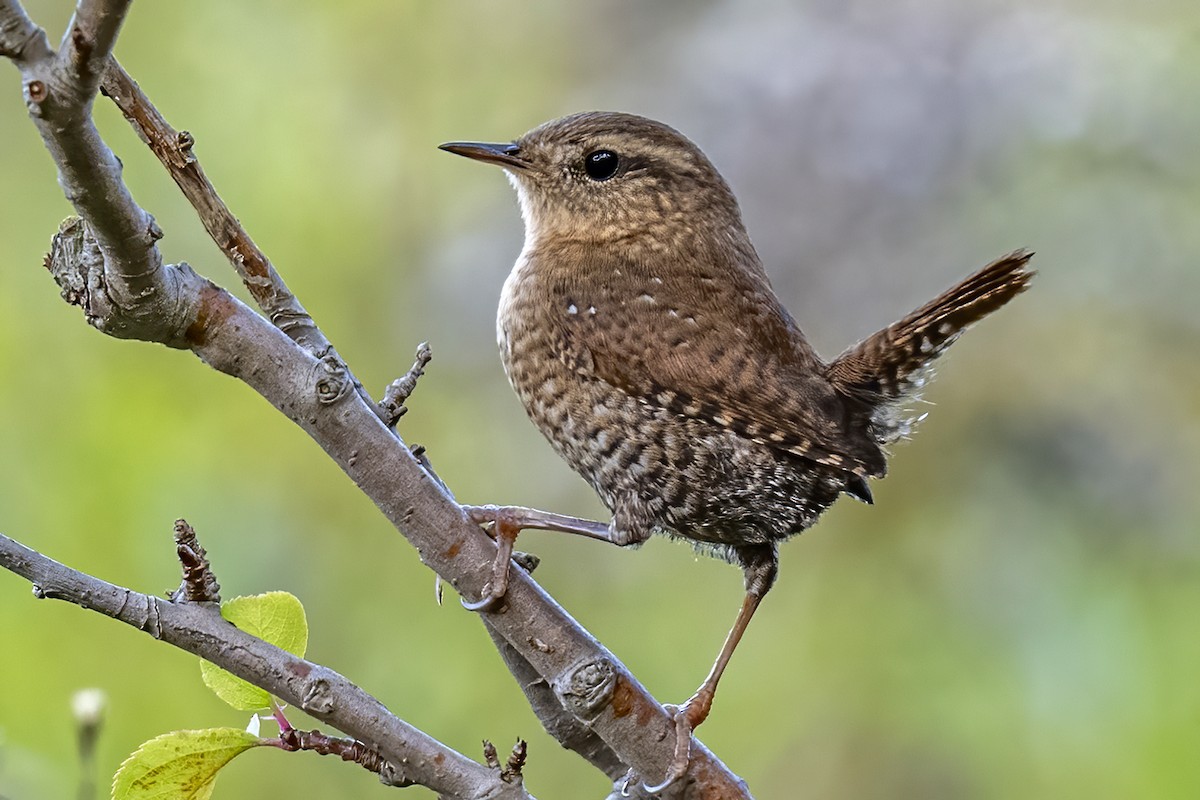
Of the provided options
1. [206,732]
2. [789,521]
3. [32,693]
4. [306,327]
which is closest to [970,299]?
[789,521]

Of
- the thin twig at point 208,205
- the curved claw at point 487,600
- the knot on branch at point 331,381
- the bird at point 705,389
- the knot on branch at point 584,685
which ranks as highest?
the bird at point 705,389

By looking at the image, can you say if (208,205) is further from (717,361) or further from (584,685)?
(717,361)

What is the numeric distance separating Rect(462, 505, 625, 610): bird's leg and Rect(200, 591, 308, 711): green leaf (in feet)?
0.83

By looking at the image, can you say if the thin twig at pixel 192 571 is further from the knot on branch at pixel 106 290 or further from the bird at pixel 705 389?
the bird at pixel 705 389

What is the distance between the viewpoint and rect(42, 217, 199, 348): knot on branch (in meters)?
1.60

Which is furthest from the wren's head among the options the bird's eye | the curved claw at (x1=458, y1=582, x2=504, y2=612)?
the curved claw at (x1=458, y1=582, x2=504, y2=612)

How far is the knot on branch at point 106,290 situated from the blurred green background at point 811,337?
81.5 inches

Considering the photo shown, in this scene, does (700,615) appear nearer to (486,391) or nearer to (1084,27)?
(486,391)

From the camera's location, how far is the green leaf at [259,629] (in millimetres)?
1806

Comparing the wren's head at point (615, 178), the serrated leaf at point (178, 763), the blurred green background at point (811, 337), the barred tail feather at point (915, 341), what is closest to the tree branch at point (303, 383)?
the serrated leaf at point (178, 763)

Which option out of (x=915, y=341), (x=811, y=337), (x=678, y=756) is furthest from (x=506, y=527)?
(x=811, y=337)

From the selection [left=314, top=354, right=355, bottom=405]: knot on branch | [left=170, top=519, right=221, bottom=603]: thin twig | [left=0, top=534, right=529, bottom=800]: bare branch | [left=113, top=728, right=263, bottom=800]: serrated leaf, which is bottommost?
[left=113, top=728, right=263, bottom=800]: serrated leaf

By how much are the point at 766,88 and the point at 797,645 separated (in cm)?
197

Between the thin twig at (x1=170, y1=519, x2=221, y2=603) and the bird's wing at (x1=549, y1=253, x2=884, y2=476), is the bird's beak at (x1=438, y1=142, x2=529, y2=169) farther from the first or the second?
the thin twig at (x1=170, y1=519, x2=221, y2=603)
